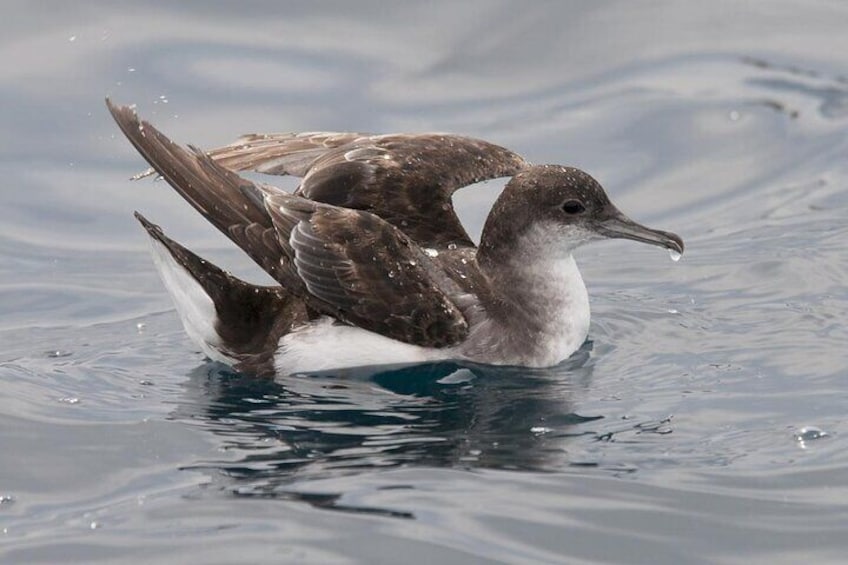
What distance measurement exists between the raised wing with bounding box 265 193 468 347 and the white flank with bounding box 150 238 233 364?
0.53 metres

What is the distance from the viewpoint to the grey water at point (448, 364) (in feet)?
21.7

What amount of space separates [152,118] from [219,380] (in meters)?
4.17


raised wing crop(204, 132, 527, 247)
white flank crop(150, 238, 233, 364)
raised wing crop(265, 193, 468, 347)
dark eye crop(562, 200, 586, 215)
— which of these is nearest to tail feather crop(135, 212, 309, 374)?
white flank crop(150, 238, 233, 364)

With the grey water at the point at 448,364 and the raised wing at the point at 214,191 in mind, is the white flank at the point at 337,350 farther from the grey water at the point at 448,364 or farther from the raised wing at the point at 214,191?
the raised wing at the point at 214,191

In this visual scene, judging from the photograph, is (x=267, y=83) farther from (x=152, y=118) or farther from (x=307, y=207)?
(x=307, y=207)

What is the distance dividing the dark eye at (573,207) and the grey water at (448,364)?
771 millimetres

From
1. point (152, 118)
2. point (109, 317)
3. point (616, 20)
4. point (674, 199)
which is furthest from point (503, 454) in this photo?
point (616, 20)

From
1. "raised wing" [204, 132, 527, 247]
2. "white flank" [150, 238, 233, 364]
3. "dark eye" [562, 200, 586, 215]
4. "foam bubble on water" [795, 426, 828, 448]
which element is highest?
"raised wing" [204, 132, 527, 247]

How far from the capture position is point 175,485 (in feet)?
23.1

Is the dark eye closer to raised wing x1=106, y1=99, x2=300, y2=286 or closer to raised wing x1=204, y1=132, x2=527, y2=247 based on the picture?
raised wing x1=204, y1=132, x2=527, y2=247

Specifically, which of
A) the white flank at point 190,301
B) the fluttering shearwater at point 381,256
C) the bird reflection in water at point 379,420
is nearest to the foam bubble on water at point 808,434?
the bird reflection in water at point 379,420

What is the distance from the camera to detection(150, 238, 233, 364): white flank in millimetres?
8297

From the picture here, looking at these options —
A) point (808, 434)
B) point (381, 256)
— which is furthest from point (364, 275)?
point (808, 434)

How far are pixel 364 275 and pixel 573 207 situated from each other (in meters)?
1.20
